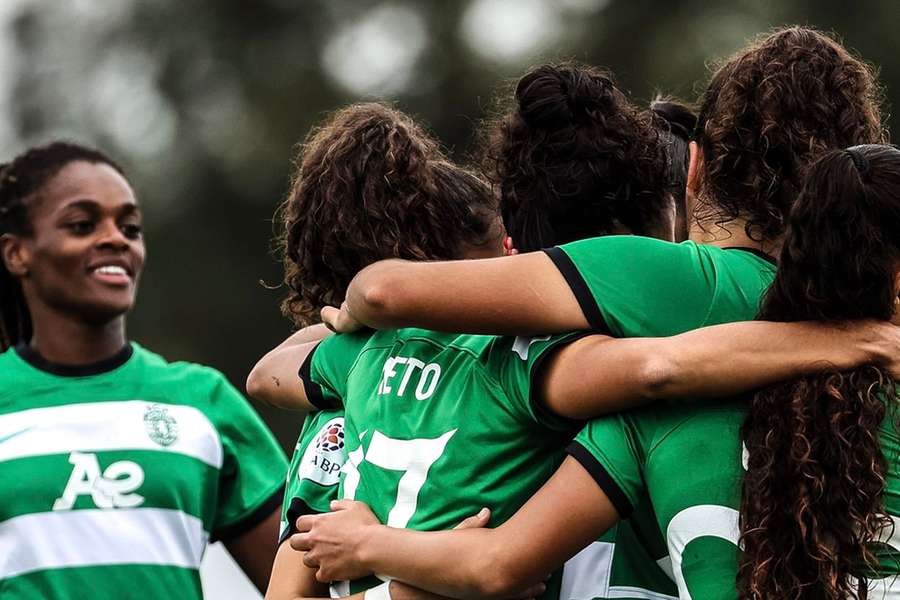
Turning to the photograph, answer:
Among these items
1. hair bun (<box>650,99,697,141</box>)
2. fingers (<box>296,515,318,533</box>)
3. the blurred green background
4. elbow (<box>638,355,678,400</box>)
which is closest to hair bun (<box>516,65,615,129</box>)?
hair bun (<box>650,99,697,141</box>)

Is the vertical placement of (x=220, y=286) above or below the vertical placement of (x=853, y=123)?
below

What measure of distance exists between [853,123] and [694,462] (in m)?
0.70

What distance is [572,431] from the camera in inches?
114

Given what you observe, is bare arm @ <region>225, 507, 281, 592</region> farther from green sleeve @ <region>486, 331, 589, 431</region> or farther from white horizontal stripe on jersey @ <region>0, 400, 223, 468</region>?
green sleeve @ <region>486, 331, 589, 431</region>

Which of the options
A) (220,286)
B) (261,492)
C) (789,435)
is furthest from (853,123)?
(220,286)

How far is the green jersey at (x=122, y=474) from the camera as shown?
379 cm

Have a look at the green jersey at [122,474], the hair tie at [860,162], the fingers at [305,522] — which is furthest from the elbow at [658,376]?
the green jersey at [122,474]

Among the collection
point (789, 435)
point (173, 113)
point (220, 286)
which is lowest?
point (220, 286)

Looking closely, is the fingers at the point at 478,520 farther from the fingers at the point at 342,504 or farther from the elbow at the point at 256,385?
the elbow at the point at 256,385

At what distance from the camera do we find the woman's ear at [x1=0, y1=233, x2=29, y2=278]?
4.08 metres

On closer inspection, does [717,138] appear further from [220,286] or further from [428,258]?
[220,286]

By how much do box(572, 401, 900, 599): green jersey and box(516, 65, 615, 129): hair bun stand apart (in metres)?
0.66

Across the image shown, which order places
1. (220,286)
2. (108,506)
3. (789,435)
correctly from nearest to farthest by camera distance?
(789,435), (108,506), (220,286)

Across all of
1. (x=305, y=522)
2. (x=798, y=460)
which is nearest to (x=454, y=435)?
(x=305, y=522)
